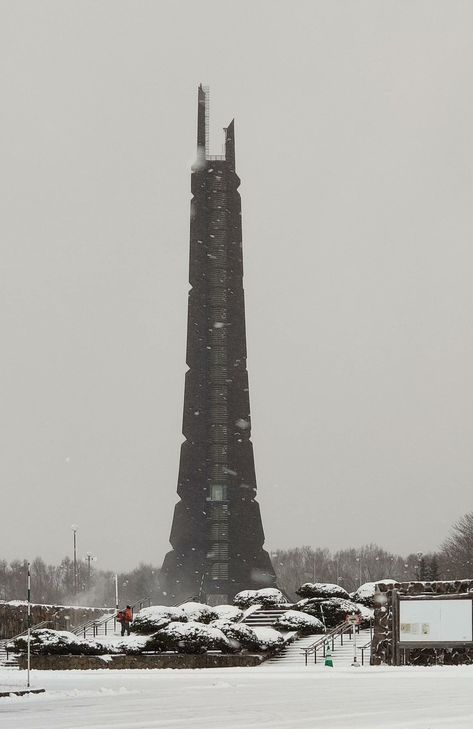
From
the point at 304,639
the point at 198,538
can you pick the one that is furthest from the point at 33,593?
the point at 304,639

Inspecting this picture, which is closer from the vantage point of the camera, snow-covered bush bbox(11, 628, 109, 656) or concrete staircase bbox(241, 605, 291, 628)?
snow-covered bush bbox(11, 628, 109, 656)

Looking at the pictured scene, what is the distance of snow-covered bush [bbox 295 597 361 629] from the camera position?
155 ft

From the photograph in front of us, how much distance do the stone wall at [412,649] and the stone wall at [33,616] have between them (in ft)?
65.4

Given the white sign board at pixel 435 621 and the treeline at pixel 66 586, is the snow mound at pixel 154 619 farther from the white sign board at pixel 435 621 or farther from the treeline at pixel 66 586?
the treeline at pixel 66 586

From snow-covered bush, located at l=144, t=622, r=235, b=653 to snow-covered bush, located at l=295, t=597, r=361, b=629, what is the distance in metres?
10.8

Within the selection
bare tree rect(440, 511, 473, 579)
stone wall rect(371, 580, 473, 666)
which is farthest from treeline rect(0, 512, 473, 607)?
stone wall rect(371, 580, 473, 666)

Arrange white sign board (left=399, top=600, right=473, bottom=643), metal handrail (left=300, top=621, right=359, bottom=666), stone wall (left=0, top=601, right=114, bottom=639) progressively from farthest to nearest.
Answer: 1. stone wall (left=0, top=601, right=114, bottom=639)
2. metal handrail (left=300, top=621, right=359, bottom=666)
3. white sign board (left=399, top=600, right=473, bottom=643)

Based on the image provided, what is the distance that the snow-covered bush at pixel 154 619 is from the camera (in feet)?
137

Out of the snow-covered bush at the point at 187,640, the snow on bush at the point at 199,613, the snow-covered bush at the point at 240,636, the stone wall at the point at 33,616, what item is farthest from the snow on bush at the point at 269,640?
the stone wall at the point at 33,616

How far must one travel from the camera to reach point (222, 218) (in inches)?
3162

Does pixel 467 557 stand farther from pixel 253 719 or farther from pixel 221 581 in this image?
pixel 253 719

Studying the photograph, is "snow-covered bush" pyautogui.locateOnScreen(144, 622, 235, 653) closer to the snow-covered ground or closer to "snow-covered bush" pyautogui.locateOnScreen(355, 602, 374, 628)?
the snow-covered ground

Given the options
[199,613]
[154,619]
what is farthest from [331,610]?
[154,619]

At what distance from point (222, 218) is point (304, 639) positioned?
43.2m
